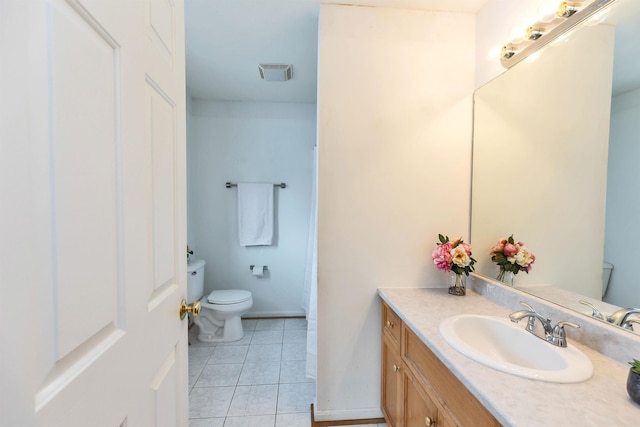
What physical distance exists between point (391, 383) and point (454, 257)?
0.76 metres

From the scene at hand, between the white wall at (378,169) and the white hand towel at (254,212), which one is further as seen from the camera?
the white hand towel at (254,212)

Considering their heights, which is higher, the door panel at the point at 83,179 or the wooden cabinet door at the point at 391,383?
the door panel at the point at 83,179

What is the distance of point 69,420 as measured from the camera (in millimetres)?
406

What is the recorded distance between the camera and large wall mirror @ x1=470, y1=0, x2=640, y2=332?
881 mm

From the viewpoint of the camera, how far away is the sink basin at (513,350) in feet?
2.57

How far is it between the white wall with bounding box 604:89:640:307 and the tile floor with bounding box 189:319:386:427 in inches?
63.8

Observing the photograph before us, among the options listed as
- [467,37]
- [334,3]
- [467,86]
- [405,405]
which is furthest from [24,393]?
[467,37]

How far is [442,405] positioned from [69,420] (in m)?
1.03

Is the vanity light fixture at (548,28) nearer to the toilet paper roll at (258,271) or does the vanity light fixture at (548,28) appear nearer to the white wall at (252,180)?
the white wall at (252,180)

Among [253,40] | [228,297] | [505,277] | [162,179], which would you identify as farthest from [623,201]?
[228,297]

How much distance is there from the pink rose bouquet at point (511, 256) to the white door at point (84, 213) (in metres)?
1.50

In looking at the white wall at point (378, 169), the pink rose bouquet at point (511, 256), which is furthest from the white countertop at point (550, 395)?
the white wall at point (378, 169)

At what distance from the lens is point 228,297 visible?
250 centimetres

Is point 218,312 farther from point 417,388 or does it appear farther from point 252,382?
point 417,388
